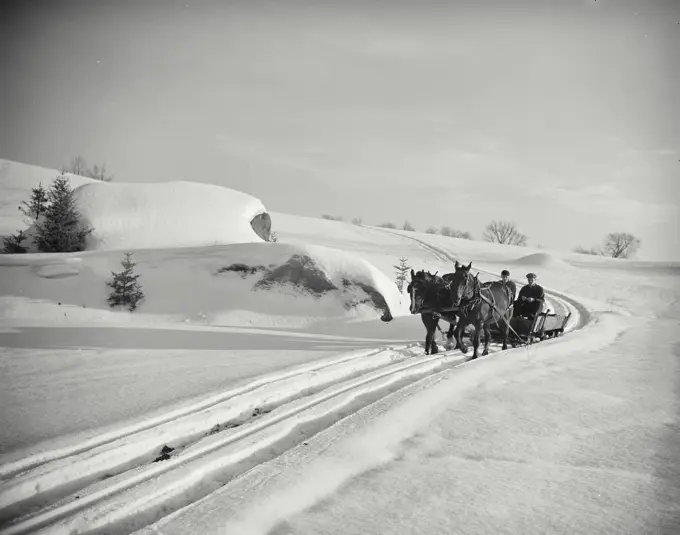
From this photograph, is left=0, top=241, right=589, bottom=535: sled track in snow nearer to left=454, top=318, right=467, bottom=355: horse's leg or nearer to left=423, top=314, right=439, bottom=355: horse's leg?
left=423, top=314, right=439, bottom=355: horse's leg

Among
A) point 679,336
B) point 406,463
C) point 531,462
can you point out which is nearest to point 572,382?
point 531,462

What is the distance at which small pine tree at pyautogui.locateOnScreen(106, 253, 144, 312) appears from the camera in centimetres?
1214

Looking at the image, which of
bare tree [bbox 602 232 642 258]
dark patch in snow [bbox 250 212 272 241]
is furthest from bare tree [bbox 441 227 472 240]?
dark patch in snow [bbox 250 212 272 241]

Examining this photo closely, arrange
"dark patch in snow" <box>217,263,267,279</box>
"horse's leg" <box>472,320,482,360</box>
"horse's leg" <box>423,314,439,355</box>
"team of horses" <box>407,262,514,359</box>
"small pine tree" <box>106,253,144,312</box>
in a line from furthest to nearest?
"dark patch in snow" <box>217,263,267,279</box>
"small pine tree" <box>106,253,144,312</box>
"team of horses" <box>407,262,514,359</box>
"horse's leg" <box>423,314,439,355</box>
"horse's leg" <box>472,320,482,360</box>

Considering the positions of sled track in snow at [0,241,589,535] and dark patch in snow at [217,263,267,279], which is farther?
dark patch in snow at [217,263,267,279]

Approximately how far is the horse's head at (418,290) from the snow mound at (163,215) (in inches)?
473

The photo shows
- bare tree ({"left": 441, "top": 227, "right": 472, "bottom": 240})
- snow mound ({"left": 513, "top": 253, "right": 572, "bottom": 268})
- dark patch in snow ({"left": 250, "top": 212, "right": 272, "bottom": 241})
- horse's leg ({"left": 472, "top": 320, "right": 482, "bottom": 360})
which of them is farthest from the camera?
bare tree ({"left": 441, "top": 227, "right": 472, "bottom": 240})

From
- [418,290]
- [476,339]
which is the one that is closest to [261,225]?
→ [418,290]

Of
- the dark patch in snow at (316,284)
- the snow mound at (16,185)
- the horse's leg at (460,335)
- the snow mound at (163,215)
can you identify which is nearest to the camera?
the horse's leg at (460,335)

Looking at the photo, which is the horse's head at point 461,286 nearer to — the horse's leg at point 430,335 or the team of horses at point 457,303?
the team of horses at point 457,303

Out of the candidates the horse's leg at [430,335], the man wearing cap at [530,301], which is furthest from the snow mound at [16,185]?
the man wearing cap at [530,301]

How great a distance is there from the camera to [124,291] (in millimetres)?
12258

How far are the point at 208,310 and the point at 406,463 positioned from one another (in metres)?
10.7

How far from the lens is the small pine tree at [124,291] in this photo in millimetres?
12141
